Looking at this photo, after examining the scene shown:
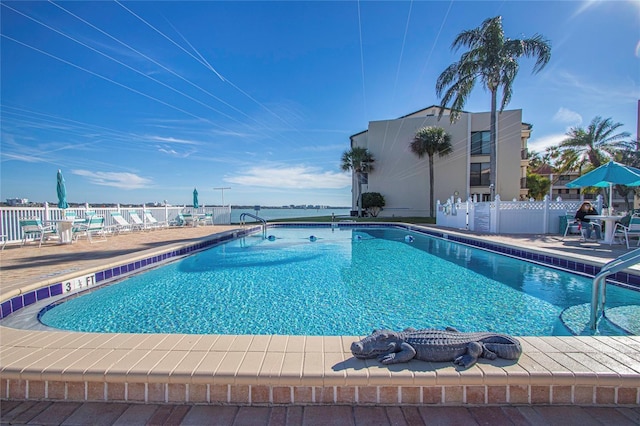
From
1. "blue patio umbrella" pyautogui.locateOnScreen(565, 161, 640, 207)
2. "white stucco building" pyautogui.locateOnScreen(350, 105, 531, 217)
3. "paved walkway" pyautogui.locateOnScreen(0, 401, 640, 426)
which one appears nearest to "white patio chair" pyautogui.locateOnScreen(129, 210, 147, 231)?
"paved walkway" pyautogui.locateOnScreen(0, 401, 640, 426)

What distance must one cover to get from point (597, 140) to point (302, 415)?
2882cm

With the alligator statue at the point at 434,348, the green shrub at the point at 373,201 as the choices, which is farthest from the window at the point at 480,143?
the alligator statue at the point at 434,348

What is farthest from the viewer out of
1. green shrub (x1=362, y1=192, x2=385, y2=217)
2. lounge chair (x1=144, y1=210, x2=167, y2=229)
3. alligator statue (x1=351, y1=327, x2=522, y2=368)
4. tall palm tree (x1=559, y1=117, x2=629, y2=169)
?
green shrub (x1=362, y1=192, x2=385, y2=217)

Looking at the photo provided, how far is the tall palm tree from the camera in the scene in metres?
20.3

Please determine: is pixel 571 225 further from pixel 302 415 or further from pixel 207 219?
pixel 207 219

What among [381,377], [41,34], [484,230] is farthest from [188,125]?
[381,377]

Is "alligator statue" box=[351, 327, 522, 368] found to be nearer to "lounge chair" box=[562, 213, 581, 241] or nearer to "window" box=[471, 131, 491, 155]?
"lounge chair" box=[562, 213, 581, 241]

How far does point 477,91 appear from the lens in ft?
48.4

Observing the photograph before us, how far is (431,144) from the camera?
19.9 metres

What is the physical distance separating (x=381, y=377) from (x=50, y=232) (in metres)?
11.1

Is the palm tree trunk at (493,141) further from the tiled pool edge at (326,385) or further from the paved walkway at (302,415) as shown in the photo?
the paved walkway at (302,415)

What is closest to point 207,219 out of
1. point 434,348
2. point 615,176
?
point 434,348

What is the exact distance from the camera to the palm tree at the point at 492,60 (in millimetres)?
13366

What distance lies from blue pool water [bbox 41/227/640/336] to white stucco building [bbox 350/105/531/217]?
1594 centimetres
